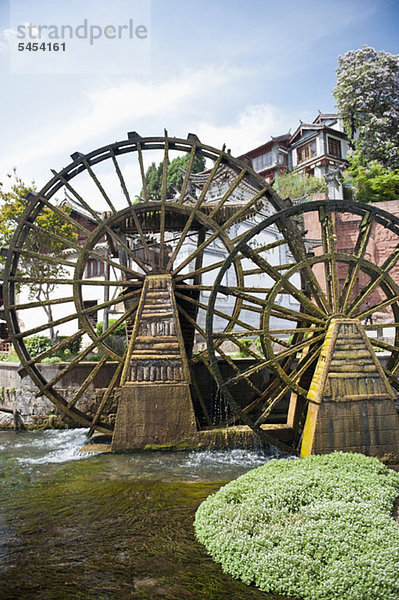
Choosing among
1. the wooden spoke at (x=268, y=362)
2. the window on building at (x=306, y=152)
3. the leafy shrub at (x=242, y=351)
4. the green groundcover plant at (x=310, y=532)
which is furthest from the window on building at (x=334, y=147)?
the green groundcover plant at (x=310, y=532)

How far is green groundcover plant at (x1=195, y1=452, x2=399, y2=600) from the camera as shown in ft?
10.3

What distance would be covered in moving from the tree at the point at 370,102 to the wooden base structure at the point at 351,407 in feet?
71.8

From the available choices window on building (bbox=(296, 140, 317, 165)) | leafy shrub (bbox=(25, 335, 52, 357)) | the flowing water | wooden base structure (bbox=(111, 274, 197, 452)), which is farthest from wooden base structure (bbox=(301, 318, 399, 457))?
window on building (bbox=(296, 140, 317, 165))

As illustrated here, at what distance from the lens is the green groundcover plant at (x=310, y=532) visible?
3.15 m

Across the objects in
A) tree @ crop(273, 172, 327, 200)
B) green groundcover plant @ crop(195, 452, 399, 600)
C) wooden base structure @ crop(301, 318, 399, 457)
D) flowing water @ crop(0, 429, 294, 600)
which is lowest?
flowing water @ crop(0, 429, 294, 600)

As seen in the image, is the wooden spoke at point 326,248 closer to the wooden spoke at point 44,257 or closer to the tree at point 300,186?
the wooden spoke at point 44,257

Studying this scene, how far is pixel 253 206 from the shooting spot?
985 centimetres

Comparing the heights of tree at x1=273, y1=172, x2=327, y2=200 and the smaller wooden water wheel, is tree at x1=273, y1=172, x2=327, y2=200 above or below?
above

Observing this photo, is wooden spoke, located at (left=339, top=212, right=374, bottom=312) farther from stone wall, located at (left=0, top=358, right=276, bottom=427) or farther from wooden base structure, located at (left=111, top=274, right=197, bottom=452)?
stone wall, located at (left=0, top=358, right=276, bottom=427)

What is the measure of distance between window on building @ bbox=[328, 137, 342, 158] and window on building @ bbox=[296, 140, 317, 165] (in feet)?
3.79

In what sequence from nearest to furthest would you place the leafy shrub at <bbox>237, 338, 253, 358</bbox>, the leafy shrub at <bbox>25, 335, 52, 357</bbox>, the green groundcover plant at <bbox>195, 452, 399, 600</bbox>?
the green groundcover plant at <bbox>195, 452, 399, 600</bbox> < the leafy shrub at <bbox>25, 335, 52, 357</bbox> < the leafy shrub at <bbox>237, 338, 253, 358</bbox>

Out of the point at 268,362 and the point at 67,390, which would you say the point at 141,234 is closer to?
the point at 268,362

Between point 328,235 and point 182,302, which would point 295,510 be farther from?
point 182,302

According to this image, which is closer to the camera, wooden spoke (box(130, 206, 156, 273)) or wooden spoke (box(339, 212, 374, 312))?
wooden spoke (box(339, 212, 374, 312))
